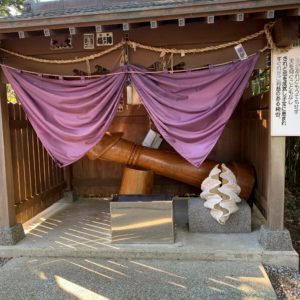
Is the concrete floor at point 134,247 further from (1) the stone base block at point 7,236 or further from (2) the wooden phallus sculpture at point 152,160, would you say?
(2) the wooden phallus sculpture at point 152,160

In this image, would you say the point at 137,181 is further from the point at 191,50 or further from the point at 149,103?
the point at 191,50

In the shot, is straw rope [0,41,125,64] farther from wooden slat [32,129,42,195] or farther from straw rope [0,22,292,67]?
wooden slat [32,129,42,195]

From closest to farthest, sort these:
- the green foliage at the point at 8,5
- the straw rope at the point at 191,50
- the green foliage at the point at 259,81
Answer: the straw rope at the point at 191,50 → the green foliage at the point at 259,81 → the green foliage at the point at 8,5

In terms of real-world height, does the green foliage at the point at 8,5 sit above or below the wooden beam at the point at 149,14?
above

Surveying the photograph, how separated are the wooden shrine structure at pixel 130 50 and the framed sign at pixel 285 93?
17cm

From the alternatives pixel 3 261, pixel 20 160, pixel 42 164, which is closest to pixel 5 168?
pixel 20 160

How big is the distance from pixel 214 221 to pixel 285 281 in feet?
4.66

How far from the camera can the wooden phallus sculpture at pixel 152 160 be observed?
6.23 m

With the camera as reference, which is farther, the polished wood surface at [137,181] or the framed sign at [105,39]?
the polished wood surface at [137,181]

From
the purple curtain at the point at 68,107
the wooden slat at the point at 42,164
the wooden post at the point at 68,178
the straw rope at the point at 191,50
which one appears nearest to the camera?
the straw rope at the point at 191,50

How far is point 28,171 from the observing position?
20.2 ft

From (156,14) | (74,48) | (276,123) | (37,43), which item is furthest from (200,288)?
(37,43)

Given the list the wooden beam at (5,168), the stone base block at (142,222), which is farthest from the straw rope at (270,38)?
the wooden beam at (5,168)

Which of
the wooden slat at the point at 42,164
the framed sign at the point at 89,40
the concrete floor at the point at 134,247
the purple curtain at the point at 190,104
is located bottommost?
the concrete floor at the point at 134,247
